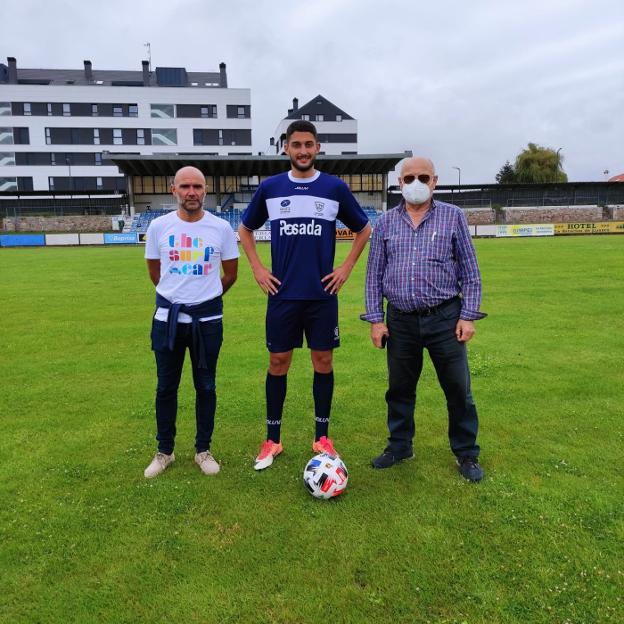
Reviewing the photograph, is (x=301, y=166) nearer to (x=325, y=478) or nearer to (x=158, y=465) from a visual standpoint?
(x=325, y=478)

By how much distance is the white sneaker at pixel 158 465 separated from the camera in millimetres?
3986

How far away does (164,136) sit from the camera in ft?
202

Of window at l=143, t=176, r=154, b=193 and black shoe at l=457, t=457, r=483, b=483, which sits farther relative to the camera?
window at l=143, t=176, r=154, b=193

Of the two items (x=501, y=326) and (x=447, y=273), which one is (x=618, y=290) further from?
(x=447, y=273)

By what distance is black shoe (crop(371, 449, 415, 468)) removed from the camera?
407cm

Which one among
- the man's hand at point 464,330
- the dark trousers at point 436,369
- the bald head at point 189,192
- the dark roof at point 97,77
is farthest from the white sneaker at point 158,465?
the dark roof at point 97,77

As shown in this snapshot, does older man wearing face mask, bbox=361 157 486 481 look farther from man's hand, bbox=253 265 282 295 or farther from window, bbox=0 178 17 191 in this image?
window, bbox=0 178 17 191

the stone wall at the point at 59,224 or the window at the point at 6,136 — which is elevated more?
the window at the point at 6,136

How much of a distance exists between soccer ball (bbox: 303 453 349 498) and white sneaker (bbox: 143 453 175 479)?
1162 millimetres

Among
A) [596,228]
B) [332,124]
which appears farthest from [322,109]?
[596,228]

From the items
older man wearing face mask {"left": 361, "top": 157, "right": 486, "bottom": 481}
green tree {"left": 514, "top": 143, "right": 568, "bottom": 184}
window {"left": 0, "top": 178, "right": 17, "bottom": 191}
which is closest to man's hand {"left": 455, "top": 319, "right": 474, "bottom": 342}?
older man wearing face mask {"left": 361, "top": 157, "right": 486, "bottom": 481}

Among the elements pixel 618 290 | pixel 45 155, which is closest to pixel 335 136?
pixel 45 155

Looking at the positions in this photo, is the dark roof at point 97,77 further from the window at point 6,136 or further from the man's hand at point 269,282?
the man's hand at point 269,282

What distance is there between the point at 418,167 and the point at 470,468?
2.21 meters
